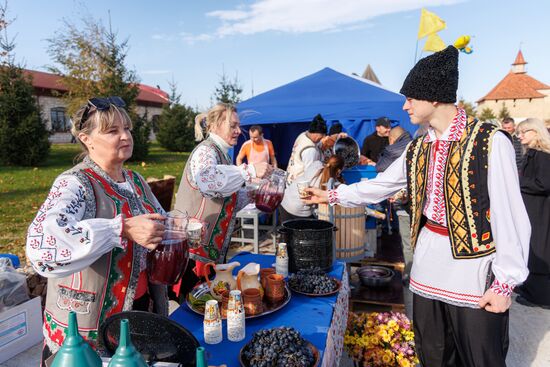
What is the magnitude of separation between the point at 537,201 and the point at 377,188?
268 cm

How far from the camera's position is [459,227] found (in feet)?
5.37

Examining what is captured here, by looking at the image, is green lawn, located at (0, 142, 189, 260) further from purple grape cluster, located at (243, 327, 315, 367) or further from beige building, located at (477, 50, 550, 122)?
beige building, located at (477, 50, 550, 122)

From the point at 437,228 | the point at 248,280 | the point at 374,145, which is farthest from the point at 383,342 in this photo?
the point at 374,145

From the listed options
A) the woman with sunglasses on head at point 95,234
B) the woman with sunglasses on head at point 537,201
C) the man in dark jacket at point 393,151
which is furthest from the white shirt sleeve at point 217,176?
the woman with sunglasses on head at point 537,201

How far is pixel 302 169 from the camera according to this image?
14.7 ft

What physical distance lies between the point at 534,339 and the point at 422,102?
277 cm

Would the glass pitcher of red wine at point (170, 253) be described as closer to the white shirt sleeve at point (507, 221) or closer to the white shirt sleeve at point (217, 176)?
the white shirt sleeve at point (217, 176)

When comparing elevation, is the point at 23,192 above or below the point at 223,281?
below

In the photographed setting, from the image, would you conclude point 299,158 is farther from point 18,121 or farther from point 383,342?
point 18,121

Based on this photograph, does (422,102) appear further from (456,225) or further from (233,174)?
(233,174)

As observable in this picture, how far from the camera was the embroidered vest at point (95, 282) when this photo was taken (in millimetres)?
1410

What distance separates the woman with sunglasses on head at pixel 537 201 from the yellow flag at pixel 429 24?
6.97 ft

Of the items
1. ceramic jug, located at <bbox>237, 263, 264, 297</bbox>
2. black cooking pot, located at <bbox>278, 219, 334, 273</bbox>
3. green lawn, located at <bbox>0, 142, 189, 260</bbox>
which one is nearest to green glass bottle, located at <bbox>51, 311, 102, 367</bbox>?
ceramic jug, located at <bbox>237, 263, 264, 297</bbox>

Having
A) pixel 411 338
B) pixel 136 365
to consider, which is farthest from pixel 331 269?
pixel 136 365
